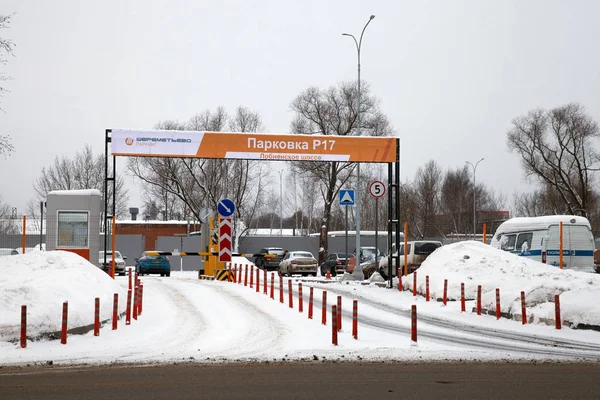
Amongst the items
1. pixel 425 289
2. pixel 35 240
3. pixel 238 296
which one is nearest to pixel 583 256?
pixel 425 289

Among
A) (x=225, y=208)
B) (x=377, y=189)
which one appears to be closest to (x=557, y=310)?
(x=377, y=189)

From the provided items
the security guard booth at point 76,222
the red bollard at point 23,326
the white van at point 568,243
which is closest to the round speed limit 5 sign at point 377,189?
the white van at point 568,243

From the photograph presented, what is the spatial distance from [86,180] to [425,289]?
4460 centimetres

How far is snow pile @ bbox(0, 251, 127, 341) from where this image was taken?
43.3 feet

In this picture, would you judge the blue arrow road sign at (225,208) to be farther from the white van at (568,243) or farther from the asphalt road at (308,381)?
the asphalt road at (308,381)

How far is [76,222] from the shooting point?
2473 cm

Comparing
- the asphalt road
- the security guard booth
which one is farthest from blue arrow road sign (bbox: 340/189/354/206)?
the asphalt road

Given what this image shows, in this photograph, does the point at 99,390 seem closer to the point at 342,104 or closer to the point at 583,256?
the point at 583,256

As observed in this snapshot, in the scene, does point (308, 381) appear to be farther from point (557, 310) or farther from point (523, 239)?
→ point (523, 239)

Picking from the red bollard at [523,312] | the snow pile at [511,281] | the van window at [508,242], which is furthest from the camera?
the van window at [508,242]

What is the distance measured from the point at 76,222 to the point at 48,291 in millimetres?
10691

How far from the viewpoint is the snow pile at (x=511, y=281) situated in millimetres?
15941

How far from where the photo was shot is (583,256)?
25734 millimetres

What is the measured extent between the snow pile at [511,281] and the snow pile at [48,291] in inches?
380
